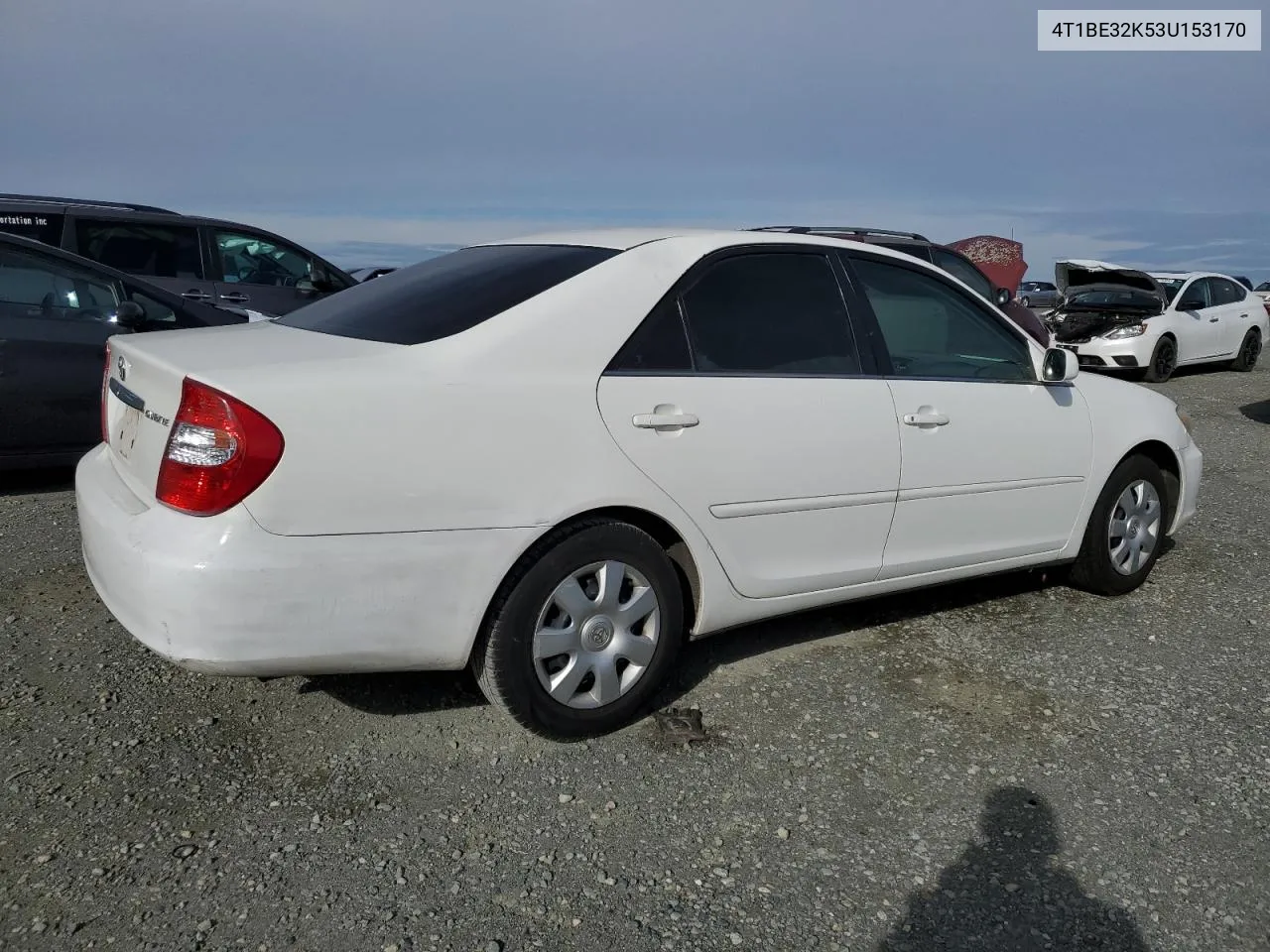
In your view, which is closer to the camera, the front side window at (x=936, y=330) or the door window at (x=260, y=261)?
the front side window at (x=936, y=330)

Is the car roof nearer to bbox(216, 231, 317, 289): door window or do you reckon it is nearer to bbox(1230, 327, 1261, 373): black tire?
bbox(216, 231, 317, 289): door window

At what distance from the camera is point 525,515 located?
2.96 m

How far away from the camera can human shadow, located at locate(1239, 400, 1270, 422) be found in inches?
433

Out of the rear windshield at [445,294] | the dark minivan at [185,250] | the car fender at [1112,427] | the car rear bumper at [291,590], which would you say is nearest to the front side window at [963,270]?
the dark minivan at [185,250]

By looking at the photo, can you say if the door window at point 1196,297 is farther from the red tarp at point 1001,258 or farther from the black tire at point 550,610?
the black tire at point 550,610

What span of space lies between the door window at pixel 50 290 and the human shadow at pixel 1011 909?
5685 mm

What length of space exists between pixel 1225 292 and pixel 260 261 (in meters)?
13.5

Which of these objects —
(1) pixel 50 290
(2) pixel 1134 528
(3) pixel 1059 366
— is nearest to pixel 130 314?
(1) pixel 50 290

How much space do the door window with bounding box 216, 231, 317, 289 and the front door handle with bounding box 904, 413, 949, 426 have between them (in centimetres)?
729

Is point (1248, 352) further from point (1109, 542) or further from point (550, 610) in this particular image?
point (550, 610)

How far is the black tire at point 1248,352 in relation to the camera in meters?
15.8

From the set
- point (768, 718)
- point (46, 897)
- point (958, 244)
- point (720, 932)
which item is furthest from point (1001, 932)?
point (958, 244)

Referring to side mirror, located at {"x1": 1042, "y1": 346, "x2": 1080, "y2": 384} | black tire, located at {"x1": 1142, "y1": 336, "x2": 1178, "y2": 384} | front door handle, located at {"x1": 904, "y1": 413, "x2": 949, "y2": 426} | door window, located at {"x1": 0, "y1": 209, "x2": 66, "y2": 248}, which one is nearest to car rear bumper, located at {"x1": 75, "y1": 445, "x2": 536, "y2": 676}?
front door handle, located at {"x1": 904, "y1": 413, "x2": 949, "y2": 426}

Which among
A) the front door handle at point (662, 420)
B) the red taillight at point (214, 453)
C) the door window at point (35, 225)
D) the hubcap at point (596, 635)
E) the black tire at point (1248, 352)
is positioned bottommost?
the black tire at point (1248, 352)
